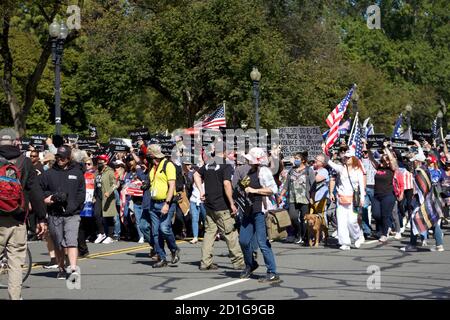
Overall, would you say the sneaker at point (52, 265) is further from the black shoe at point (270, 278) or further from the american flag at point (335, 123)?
the american flag at point (335, 123)

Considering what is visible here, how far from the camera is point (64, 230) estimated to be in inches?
504

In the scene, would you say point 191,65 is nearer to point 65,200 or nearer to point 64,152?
point 64,152

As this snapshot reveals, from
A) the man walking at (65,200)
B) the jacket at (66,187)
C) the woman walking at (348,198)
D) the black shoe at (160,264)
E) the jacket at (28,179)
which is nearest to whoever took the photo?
the jacket at (28,179)

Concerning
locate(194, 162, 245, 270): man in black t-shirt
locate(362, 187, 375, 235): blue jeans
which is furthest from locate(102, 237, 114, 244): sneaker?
locate(194, 162, 245, 270): man in black t-shirt

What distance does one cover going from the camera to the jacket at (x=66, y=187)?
42.2ft

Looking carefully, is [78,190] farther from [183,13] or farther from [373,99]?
[373,99]

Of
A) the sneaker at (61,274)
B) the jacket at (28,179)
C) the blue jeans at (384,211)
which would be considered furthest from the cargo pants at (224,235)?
the blue jeans at (384,211)

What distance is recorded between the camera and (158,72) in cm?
4369

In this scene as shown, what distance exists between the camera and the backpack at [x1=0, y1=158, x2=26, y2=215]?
34.0ft

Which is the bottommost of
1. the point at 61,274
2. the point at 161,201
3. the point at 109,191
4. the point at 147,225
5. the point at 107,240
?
the point at 61,274

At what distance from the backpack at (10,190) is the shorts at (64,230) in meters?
2.24

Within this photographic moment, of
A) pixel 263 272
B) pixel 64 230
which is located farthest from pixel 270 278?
pixel 64 230

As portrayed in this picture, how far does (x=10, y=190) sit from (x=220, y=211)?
4488 mm
